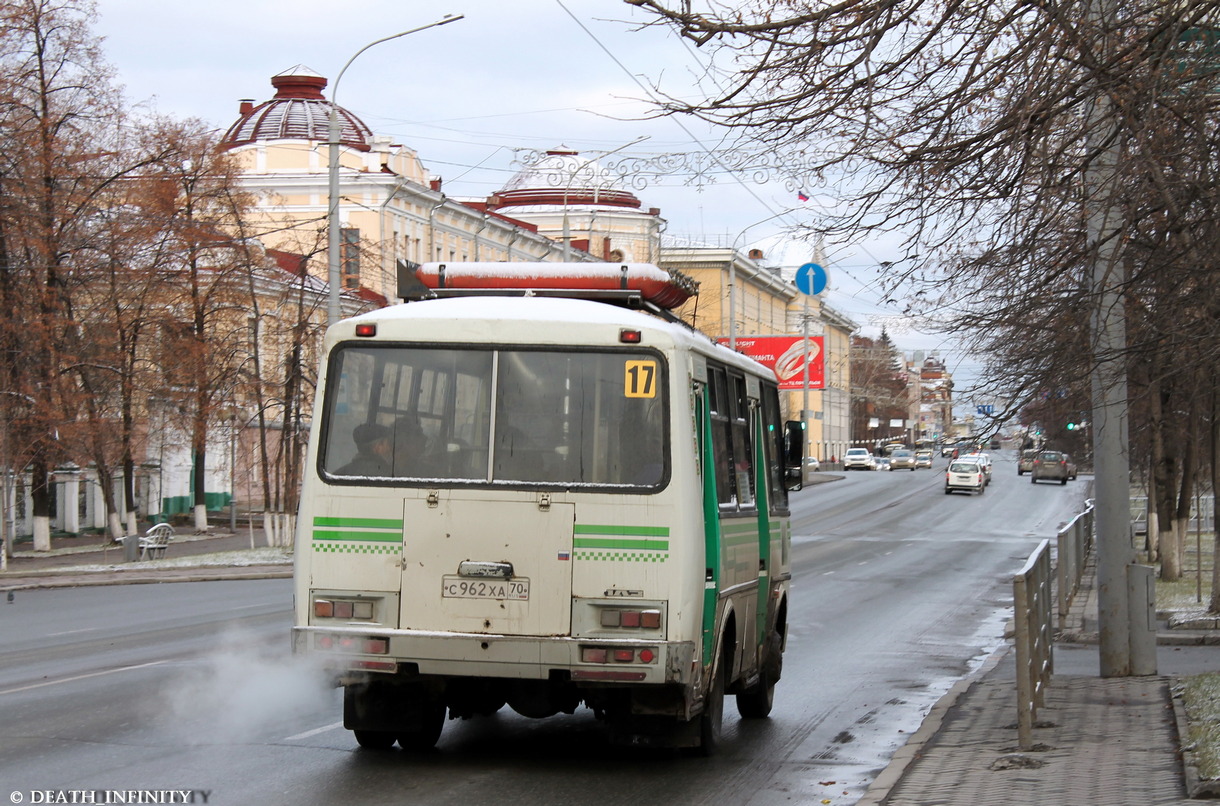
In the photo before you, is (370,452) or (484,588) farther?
(370,452)

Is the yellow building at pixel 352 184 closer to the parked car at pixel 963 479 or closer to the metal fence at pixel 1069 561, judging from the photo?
the parked car at pixel 963 479

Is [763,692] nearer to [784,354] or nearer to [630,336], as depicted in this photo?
[630,336]

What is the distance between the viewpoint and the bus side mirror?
41.7ft

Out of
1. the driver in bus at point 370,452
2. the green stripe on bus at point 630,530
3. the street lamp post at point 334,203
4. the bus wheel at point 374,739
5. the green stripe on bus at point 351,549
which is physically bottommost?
the bus wheel at point 374,739

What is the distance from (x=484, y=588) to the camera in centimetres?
863

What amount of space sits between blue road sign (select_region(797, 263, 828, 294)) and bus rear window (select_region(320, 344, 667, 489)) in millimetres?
41437

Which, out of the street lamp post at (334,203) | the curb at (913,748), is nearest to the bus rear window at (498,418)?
the curb at (913,748)

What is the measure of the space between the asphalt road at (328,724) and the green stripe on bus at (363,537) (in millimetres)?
1349

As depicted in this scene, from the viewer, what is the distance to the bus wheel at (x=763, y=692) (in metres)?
11.8

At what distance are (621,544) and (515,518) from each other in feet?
2.05

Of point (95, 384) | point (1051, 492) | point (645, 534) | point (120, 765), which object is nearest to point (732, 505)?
point (645, 534)

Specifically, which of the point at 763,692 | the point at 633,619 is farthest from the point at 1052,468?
the point at 633,619

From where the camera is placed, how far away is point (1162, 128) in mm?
9156

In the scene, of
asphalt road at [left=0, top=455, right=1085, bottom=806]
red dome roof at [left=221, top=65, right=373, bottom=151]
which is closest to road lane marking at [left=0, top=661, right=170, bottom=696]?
asphalt road at [left=0, top=455, right=1085, bottom=806]
